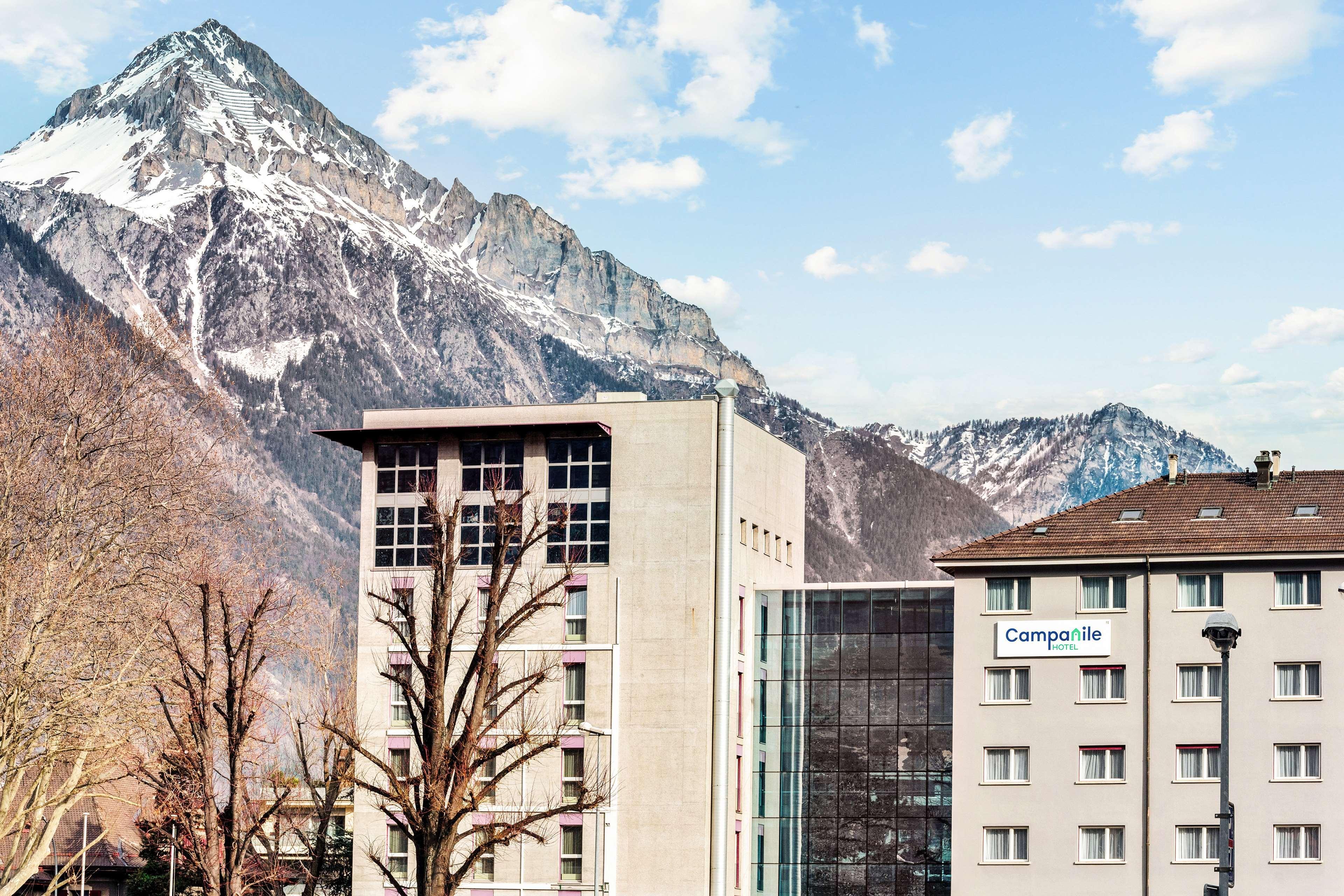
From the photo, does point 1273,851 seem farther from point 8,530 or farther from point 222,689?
point 8,530

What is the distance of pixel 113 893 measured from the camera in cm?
10819

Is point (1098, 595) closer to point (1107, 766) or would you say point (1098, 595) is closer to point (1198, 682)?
point (1198, 682)

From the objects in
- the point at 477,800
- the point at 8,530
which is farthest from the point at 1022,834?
the point at 8,530

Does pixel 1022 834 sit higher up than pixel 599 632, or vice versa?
pixel 599 632

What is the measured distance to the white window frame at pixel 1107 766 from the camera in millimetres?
69312

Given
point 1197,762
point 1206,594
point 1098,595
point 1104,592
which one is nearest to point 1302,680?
point 1206,594

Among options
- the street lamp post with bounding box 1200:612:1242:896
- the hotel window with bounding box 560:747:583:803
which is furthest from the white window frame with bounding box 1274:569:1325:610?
the street lamp post with bounding box 1200:612:1242:896

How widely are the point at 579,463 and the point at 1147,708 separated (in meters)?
24.6

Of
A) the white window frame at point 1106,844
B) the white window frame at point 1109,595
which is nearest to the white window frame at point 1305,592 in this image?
the white window frame at point 1109,595

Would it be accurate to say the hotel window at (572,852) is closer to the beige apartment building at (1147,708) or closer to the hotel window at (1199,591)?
the beige apartment building at (1147,708)

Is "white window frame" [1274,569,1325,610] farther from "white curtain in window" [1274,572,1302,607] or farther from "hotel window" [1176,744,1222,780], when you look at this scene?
"hotel window" [1176,744,1222,780]

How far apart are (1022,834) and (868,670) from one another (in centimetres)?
871

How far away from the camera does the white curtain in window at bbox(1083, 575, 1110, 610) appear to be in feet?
235

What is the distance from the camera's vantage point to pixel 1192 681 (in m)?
69.4
